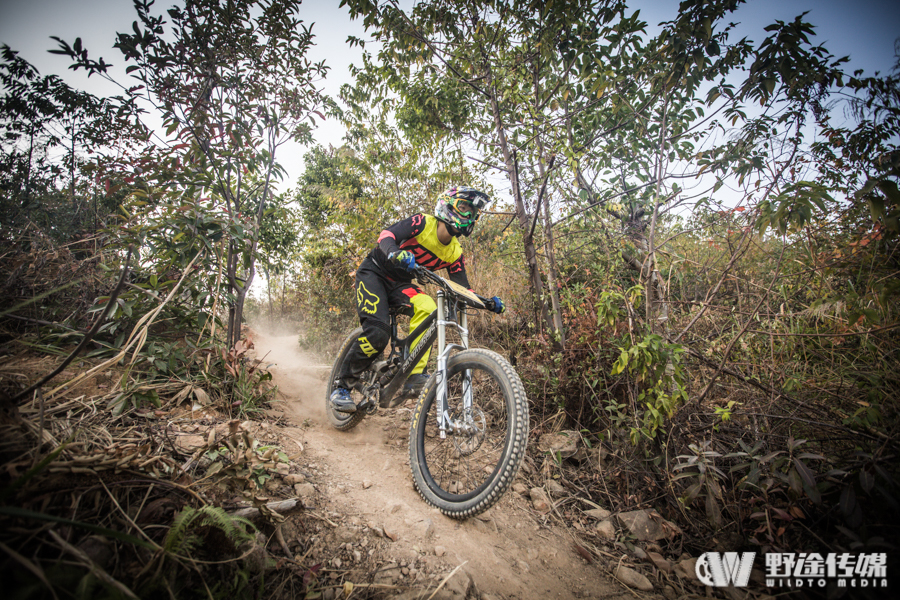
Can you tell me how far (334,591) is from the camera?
1.29m

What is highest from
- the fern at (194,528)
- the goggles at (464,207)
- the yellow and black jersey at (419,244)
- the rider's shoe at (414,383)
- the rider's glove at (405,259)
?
the goggles at (464,207)

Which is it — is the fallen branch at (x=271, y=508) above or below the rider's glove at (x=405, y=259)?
below

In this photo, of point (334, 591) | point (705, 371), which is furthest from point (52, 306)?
point (705, 371)

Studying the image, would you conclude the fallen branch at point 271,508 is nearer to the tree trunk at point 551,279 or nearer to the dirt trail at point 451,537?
the dirt trail at point 451,537

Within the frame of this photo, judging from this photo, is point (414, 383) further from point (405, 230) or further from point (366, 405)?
point (405, 230)

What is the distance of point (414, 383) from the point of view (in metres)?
2.80

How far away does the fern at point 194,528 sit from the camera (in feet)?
Answer: 3.30

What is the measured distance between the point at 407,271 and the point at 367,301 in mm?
464

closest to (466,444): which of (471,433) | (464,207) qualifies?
(471,433)

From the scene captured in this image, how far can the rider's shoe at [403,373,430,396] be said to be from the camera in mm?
2801

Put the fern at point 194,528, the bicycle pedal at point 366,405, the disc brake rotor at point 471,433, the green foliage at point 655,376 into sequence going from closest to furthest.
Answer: the fern at point 194,528
the green foliage at point 655,376
the disc brake rotor at point 471,433
the bicycle pedal at point 366,405

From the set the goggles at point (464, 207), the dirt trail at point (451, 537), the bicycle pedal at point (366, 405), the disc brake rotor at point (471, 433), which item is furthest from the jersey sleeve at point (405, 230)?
the dirt trail at point (451, 537)

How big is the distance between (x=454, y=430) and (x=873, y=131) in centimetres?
290

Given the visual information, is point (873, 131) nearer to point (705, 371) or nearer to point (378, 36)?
point (705, 371)
